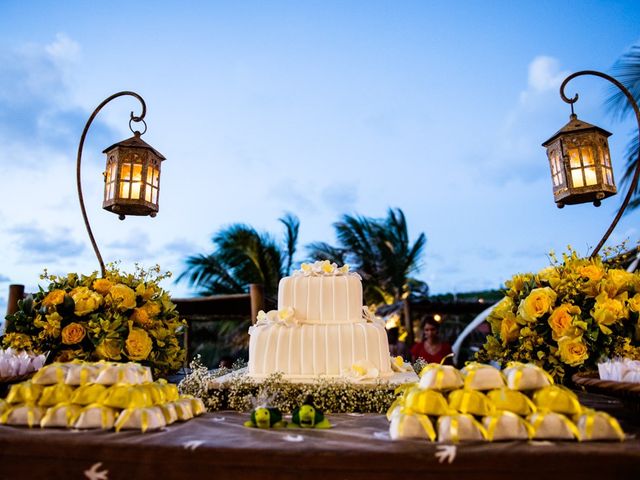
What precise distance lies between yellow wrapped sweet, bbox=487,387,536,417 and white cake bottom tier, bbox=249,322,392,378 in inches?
55.8

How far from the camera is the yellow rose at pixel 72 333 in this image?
2666 millimetres

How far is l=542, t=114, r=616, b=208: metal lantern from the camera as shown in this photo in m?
3.15

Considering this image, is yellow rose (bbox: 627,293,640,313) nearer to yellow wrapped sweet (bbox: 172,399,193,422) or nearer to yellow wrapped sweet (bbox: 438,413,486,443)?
yellow wrapped sweet (bbox: 438,413,486,443)

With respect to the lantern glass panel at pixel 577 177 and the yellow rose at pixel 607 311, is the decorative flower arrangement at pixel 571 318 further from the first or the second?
the lantern glass panel at pixel 577 177

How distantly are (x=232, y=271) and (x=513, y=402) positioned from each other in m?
15.8

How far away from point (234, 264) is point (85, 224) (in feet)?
43.9

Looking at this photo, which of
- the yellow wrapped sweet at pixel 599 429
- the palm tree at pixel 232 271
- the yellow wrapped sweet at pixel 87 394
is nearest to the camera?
the yellow wrapped sweet at pixel 599 429

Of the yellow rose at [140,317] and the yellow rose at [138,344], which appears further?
the yellow rose at [140,317]

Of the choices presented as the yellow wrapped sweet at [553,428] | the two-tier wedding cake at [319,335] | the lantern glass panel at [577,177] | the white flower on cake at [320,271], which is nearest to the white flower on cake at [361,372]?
the two-tier wedding cake at [319,335]

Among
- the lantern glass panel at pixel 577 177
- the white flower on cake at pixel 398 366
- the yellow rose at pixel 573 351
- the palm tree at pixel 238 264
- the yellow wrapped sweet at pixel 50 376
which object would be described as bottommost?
A: the white flower on cake at pixel 398 366

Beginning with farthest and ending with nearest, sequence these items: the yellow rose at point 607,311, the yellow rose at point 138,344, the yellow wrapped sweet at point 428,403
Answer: the yellow rose at point 138,344 < the yellow rose at point 607,311 < the yellow wrapped sweet at point 428,403

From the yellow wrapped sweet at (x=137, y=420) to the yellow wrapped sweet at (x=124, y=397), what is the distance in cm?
4

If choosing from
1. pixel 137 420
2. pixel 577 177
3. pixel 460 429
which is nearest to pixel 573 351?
pixel 577 177

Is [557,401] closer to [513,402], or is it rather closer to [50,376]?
[513,402]
